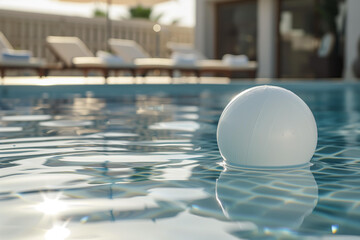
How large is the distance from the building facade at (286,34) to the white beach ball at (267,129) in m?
13.5

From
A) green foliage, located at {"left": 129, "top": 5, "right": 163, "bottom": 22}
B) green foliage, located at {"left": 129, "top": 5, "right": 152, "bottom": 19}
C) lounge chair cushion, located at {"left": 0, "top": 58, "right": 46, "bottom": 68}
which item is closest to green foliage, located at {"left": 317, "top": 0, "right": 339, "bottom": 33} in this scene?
lounge chair cushion, located at {"left": 0, "top": 58, "right": 46, "bottom": 68}

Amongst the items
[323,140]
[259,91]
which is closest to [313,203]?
[259,91]

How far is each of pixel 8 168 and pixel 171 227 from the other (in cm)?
135

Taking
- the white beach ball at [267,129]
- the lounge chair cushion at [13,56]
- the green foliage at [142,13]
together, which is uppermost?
the green foliage at [142,13]

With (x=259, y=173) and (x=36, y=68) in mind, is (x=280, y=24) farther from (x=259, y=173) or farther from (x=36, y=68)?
(x=259, y=173)

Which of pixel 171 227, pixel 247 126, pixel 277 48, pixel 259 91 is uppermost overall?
pixel 277 48

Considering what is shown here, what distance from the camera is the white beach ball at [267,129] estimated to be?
99.2 inches

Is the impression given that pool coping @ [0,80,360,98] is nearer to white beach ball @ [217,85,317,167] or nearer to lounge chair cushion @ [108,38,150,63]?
lounge chair cushion @ [108,38,150,63]

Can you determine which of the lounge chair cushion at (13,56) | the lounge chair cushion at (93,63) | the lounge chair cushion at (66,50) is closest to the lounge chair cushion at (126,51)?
the lounge chair cushion at (66,50)

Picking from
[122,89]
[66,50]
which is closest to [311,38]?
[122,89]

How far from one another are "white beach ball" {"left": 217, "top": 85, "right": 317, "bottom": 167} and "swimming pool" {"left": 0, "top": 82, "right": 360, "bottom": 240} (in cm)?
8

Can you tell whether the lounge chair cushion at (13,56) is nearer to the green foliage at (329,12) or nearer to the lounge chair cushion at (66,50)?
the lounge chair cushion at (66,50)

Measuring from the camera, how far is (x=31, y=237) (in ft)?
5.09

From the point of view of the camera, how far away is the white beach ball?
252 centimetres
